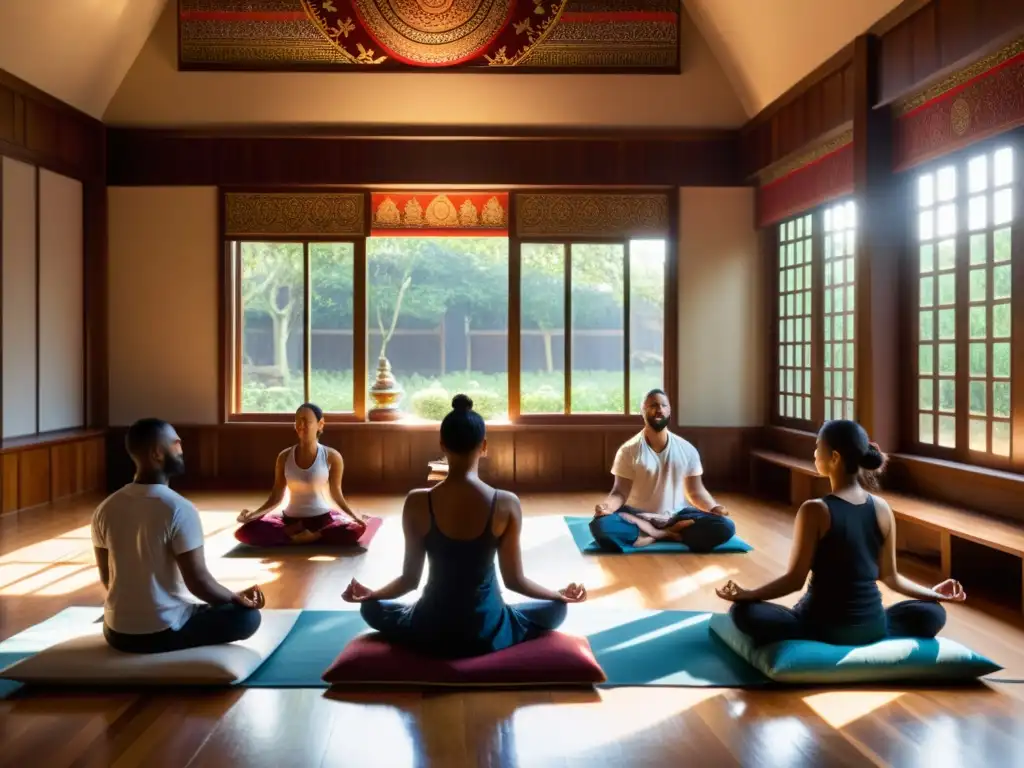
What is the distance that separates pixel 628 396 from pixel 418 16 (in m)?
3.65

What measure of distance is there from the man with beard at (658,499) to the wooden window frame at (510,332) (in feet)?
8.04

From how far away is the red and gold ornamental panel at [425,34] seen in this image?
747 centimetres

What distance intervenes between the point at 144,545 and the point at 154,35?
6.07 metres

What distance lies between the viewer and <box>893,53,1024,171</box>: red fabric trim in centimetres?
446

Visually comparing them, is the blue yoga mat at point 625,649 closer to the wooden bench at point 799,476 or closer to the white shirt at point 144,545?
the white shirt at point 144,545

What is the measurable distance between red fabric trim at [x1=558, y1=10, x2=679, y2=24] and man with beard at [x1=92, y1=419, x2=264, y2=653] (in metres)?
5.80

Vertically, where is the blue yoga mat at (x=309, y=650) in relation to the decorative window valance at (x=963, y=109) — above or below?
below

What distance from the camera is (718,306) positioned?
25.7 feet

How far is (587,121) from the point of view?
7.63 m

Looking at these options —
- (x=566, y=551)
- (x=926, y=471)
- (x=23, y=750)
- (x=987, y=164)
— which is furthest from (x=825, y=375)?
(x=23, y=750)

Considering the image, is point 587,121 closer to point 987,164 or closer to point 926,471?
point 987,164

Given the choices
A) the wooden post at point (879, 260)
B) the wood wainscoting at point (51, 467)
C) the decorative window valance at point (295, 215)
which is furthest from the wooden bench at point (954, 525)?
the wood wainscoting at point (51, 467)

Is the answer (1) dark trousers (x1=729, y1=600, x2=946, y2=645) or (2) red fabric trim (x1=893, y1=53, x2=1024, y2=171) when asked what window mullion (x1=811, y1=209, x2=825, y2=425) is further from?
(1) dark trousers (x1=729, y1=600, x2=946, y2=645)

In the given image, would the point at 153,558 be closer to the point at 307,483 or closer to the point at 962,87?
the point at 307,483
